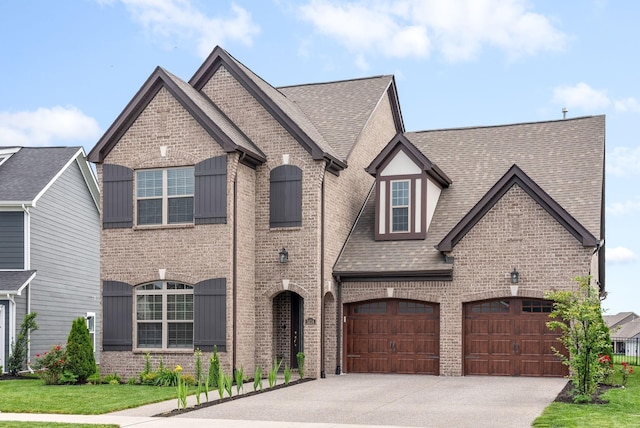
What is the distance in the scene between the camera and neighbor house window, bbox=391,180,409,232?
26734mm

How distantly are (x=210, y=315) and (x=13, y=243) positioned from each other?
9979mm

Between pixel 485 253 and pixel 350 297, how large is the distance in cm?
435

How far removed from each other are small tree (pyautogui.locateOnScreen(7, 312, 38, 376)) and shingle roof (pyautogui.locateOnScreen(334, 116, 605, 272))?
10.9 meters

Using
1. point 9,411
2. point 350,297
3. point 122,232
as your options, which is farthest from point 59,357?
point 350,297

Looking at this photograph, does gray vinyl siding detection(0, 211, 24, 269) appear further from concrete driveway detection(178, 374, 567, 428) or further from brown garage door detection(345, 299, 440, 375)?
concrete driveway detection(178, 374, 567, 428)

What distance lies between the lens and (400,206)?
88.1ft

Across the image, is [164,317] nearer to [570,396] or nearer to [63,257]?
[63,257]

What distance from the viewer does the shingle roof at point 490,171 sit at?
25531 millimetres

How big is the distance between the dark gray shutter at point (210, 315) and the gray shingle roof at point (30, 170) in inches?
370

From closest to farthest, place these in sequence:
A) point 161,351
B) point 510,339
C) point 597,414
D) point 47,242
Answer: point 597,414 < point 161,351 < point 510,339 < point 47,242

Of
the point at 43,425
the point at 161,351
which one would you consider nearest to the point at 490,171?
the point at 161,351

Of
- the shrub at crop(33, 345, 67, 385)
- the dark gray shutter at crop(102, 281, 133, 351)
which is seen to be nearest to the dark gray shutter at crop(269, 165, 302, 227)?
the dark gray shutter at crop(102, 281, 133, 351)

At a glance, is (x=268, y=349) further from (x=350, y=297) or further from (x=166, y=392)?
(x=166, y=392)

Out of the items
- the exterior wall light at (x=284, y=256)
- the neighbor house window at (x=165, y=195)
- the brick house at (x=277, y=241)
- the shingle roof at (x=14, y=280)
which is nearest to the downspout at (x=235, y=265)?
the brick house at (x=277, y=241)
